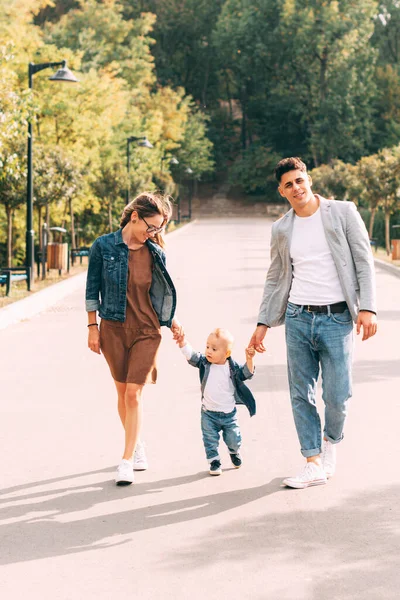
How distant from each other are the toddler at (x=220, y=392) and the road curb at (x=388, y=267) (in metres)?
19.8

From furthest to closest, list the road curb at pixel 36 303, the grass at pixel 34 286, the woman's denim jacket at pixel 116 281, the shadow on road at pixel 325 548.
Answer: the grass at pixel 34 286, the road curb at pixel 36 303, the woman's denim jacket at pixel 116 281, the shadow on road at pixel 325 548

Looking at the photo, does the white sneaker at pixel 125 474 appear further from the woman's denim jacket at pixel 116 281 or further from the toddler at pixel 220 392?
the woman's denim jacket at pixel 116 281

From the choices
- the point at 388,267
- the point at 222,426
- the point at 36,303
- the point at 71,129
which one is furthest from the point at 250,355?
the point at 71,129

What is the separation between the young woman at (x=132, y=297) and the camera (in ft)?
19.0

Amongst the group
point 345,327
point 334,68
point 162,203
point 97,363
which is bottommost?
point 97,363

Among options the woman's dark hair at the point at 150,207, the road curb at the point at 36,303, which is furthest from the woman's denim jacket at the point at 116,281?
the road curb at the point at 36,303

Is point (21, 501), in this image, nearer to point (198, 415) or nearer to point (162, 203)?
point (162, 203)

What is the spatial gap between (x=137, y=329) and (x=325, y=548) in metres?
1.86

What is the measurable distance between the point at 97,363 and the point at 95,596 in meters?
6.80

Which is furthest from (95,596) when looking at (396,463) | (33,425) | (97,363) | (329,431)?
(97,363)

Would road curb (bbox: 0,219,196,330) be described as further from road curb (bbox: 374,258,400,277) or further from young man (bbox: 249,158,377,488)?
young man (bbox: 249,158,377,488)

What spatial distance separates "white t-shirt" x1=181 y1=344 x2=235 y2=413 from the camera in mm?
6012

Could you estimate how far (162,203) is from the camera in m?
5.83

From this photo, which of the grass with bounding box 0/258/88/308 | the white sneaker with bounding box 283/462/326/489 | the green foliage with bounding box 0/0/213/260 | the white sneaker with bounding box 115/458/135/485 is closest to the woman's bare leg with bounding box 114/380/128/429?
the white sneaker with bounding box 115/458/135/485
